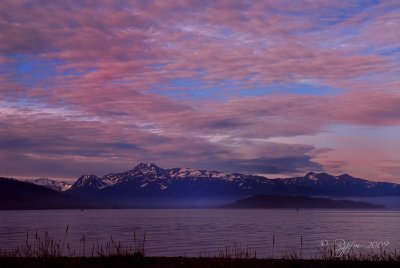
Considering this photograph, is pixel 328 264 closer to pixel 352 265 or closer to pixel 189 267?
pixel 352 265

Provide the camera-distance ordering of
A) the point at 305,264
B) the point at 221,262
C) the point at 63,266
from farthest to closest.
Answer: the point at 305,264 → the point at 221,262 → the point at 63,266

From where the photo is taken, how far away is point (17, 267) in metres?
18.3

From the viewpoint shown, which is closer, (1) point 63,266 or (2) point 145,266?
(1) point 63,266

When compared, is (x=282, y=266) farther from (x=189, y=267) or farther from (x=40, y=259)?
(x=40, y=259)

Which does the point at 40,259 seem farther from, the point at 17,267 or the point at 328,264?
the point at 328,264

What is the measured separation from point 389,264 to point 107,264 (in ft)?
34.1

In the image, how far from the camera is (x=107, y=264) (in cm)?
2008

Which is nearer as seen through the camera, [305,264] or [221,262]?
[221,262]

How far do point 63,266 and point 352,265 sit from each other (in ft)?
32.8

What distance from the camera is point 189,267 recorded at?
1962 centimetres

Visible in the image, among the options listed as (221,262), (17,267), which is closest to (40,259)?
(17,267)

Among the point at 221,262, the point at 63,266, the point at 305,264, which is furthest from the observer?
the point at 305,264

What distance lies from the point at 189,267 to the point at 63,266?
15.2ft

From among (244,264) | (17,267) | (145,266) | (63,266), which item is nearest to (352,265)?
(244,264)
